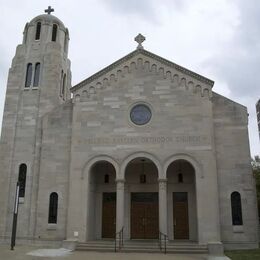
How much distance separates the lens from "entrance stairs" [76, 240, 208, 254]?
1681 centimetres

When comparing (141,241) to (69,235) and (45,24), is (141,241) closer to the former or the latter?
(69,235)

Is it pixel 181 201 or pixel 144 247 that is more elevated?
pixel 181 201

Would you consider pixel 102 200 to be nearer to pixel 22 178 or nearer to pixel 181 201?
pixel 181 201

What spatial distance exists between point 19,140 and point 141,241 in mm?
9659

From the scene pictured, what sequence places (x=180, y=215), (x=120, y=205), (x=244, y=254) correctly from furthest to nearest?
(x=180, y=215), (x=120, y=205), (x=244, y=254)

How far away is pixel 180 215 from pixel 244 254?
4964 millimetres

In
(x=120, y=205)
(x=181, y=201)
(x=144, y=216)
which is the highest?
(x=181, y=201)

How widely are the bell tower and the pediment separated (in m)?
2.64

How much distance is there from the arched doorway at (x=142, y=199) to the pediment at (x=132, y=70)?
5.12 meters

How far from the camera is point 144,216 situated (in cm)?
2075

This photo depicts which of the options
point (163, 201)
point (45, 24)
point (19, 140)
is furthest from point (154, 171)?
point (45, 24)

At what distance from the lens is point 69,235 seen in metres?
18.9

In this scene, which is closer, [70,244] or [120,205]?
[70,244]

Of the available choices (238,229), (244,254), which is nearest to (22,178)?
(238,229)
